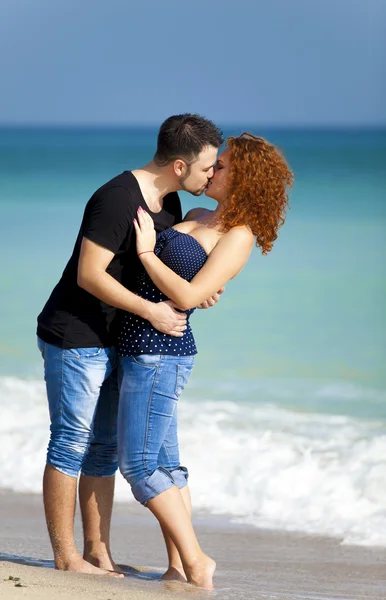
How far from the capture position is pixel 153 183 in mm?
2951

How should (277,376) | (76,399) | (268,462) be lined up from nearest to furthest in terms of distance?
(76,399) < (268,462) < (277,376)

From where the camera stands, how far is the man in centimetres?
286

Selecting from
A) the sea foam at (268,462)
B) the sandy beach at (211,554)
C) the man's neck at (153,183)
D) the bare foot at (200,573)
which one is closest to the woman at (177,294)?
the bare foot at (200,573)

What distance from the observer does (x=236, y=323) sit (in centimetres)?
910

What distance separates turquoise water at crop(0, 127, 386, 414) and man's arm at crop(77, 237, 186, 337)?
3.57m

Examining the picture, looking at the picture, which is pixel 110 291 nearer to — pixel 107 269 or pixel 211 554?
pixel 107 269

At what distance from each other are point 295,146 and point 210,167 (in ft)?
100

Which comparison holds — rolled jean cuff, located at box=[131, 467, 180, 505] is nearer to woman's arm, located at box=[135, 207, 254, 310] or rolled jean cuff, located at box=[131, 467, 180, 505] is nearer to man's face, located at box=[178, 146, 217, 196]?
woman's arm, located at box=[135, 207, 254, 310]

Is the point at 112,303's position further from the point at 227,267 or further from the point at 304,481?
the point at 304,481

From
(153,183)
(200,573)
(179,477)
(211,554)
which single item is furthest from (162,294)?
(211,554)

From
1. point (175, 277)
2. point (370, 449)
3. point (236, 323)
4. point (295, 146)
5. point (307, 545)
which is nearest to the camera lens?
point (175, 277)

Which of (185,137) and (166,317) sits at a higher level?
(185,137)

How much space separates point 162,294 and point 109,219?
0.27 meters

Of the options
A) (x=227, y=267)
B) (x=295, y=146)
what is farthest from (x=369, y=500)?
(x=295, y=146)
